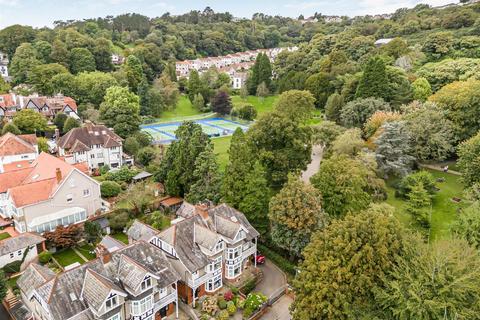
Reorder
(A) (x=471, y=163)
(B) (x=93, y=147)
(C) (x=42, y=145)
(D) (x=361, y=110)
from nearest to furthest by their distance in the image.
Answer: (A) (x=471, y=163) → (B) (x=93, y=147) → (C) (x=42, y=145) → (D) (x=361, y=110)

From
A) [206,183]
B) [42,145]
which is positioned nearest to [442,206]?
[206,183]

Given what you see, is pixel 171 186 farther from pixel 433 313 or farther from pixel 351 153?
pixel 433 313

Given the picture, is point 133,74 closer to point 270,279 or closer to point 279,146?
point 279,146

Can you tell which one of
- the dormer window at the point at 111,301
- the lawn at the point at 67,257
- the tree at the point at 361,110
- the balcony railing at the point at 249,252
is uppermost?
the tree at the point at 361,110

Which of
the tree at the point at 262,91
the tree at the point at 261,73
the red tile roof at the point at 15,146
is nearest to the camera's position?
the red tile roof at the point at 15,146

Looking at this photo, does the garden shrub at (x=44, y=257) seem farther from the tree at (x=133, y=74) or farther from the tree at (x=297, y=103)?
the tree at (x=133, y=74)

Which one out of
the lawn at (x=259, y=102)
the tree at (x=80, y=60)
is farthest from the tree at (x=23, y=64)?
the lawn at (x=259, y=102)

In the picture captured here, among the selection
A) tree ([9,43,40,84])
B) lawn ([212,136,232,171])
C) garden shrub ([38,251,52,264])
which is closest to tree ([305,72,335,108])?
lawn ([212,136,232,171])
